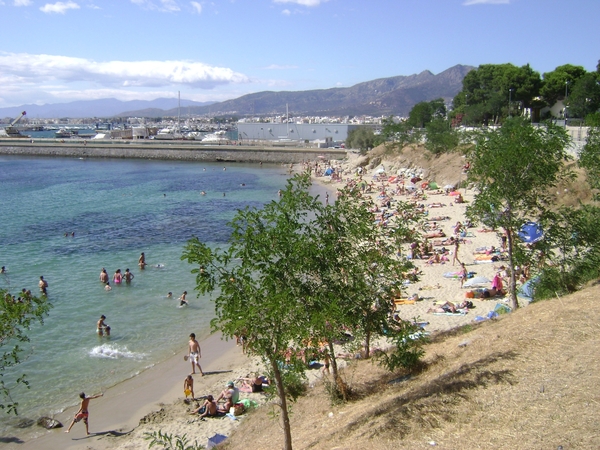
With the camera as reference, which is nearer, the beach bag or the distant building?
the beach bag

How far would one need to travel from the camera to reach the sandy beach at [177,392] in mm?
11188

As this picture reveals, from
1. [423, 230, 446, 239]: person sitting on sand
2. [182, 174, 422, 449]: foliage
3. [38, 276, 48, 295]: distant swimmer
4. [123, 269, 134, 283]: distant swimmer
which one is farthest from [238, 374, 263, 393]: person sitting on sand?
[423, 230, 446, 239]: person sitting on sand

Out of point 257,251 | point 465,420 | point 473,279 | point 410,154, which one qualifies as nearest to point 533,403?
point 465,420

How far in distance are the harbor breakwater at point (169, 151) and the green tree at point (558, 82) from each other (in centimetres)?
2406

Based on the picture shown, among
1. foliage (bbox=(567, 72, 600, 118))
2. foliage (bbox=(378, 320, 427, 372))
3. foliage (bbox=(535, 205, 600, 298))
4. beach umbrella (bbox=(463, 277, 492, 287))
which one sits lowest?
beach umbrella (bbox=(463, 277, 492, 287))

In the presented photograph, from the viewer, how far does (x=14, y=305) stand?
715cm

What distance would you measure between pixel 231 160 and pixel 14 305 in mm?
69023

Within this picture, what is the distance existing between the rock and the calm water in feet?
1.55

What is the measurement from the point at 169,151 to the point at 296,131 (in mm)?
24038

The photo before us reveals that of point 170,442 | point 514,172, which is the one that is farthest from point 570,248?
point 170,442

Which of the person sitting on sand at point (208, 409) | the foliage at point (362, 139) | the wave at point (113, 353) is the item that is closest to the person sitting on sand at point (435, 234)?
the wave at point (113, 353)

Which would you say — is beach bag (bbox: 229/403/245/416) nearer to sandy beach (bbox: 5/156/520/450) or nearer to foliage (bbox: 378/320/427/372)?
sandy beach (bbox: 5/156/520/450)

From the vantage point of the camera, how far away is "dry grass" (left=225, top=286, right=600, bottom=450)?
663 centimetres

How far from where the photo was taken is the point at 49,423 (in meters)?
11.7
